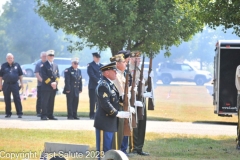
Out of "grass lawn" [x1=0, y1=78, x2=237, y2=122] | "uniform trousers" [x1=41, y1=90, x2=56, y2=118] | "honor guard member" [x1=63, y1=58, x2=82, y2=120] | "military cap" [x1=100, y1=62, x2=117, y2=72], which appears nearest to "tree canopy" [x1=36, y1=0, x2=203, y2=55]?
"grass lawn" [x1=0, y1=78, x2=237, y2=122]

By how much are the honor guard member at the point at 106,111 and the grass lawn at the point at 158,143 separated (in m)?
2.60

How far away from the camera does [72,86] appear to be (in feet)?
80.8

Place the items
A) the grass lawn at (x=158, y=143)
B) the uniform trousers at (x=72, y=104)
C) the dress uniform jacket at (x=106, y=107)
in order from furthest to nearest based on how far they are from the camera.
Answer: the uniform trousers at (x=72, y=104) < the grass lawn at (x=158, y=143) < the dress uniform jacket at (x=106, y=107)

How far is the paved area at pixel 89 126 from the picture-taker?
20766 mm

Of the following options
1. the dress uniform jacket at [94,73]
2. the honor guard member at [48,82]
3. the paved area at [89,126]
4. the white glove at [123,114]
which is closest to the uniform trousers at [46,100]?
the honor guard member at [48,82]

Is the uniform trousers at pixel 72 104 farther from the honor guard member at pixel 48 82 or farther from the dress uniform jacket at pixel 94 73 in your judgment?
the honor guard member at pixel 48 82

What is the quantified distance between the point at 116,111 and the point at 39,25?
8509cm

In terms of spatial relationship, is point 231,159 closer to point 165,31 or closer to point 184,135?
point 184,135

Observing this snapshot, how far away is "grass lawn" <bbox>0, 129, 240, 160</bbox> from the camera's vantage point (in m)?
15.3

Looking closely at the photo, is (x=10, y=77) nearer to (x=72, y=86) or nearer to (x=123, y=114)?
(x=72, y=86)

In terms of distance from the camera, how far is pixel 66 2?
29688 mm

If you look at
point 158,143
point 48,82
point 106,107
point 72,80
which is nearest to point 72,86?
point 72,80

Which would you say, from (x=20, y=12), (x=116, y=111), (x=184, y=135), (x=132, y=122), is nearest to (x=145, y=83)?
(x=132, y=122)

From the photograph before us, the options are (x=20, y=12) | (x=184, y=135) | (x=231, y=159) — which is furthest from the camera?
(x=20, y=12)
